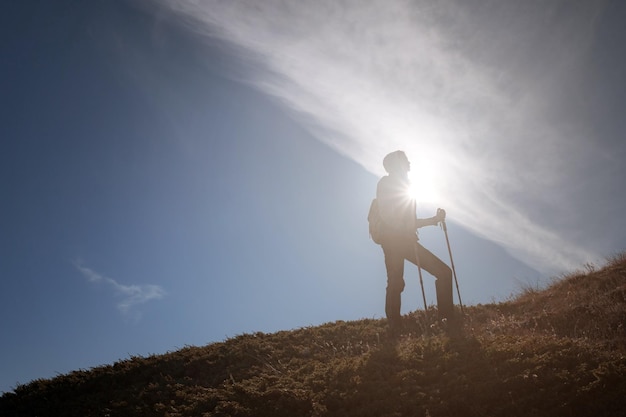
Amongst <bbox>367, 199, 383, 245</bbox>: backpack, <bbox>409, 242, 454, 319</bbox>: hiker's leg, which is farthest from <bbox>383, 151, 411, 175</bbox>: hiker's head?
<bbox>409, 242, 454, 319</bbox>: hiker's leg

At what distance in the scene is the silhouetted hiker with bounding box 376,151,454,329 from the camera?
883cm

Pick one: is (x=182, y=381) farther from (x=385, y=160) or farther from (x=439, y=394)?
(x=385, y=160)

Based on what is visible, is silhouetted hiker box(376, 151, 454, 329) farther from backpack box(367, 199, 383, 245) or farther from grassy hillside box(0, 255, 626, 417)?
grassy hillside box(0, 255, 626, 417)

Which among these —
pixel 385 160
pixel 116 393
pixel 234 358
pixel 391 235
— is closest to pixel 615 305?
pixel 391 235

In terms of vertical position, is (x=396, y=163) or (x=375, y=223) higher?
(x=396, y=163)

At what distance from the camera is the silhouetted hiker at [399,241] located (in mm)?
8828

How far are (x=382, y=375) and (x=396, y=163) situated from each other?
438 centimetres

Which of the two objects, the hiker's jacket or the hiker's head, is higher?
the hiker's head

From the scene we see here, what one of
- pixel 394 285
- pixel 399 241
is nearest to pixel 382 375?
pixel 394 285

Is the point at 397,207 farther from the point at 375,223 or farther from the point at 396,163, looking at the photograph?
the point at 396,163

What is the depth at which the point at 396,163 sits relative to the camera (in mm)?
9211

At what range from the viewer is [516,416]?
4.60 m

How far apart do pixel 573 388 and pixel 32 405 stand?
799cm

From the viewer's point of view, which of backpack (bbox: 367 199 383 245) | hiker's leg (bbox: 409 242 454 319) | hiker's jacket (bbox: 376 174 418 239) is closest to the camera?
hiker's leg (bbox: 409 242 454 319)
